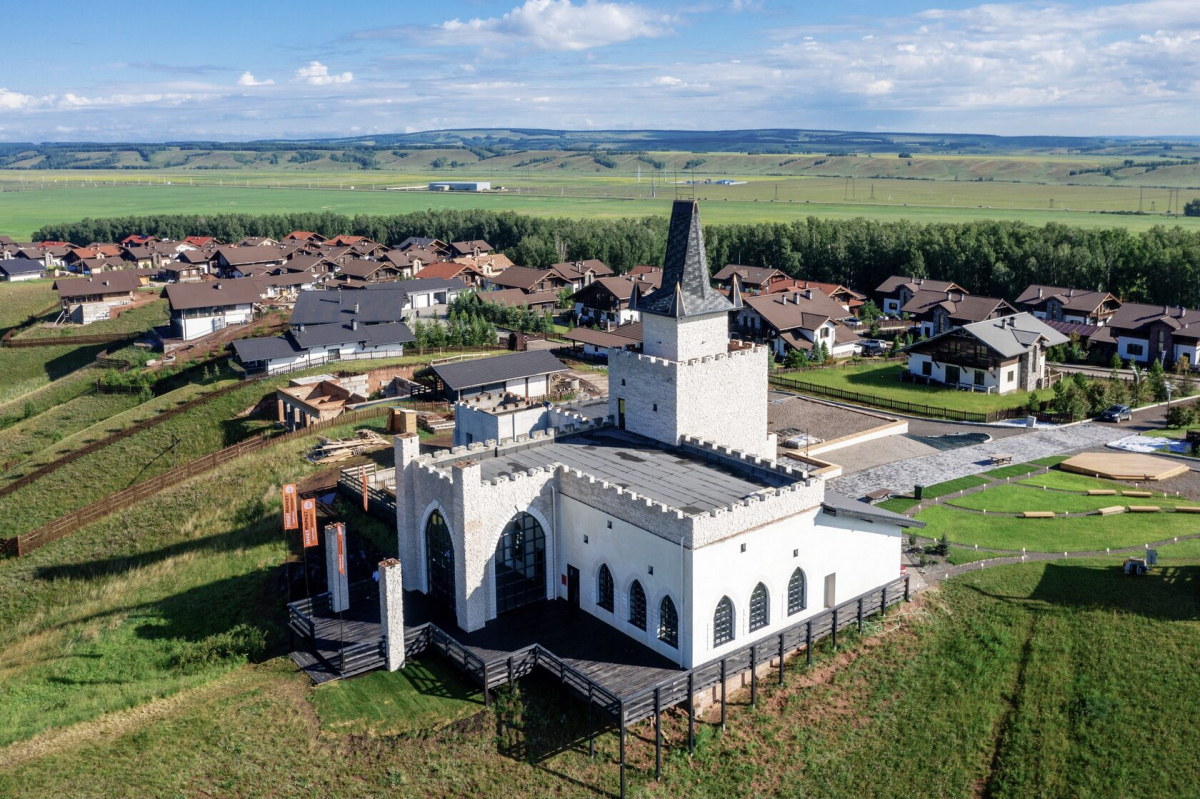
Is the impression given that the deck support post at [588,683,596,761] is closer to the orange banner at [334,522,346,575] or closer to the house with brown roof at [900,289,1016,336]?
the orange banner at [334,522,346,575]

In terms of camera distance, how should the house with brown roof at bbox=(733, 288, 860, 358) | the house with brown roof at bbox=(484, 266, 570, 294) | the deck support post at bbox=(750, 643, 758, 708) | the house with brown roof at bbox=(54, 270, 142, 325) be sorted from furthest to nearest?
the house with brown roof at bbox=(484, 266, 570, 294), the house with brown roof at bbox=(54, 270, 142, 325), the house with brown roof at bbox=(733, 288, 860, 358), the deck support post at bbox=(750, 643, 758, 708)

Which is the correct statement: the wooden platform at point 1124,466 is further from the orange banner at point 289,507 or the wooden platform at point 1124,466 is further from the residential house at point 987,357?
the orange banner at point 289,507

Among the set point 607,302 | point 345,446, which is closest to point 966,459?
point 345,446

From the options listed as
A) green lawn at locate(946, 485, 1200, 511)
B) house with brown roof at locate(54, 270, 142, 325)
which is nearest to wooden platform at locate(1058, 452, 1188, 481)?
green lawn at locate(946, 485, 1200, 511)

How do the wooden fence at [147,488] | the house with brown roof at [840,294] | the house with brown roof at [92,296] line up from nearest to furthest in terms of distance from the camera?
the wooden fence at [147,488] → the house with brown roof at [840,294] → the house with brown roof at [92,296]

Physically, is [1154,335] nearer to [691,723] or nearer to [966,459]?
[966,459]

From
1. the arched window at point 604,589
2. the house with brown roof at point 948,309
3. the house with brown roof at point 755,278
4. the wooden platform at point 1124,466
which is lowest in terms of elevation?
the wooden platform at point 1124,466

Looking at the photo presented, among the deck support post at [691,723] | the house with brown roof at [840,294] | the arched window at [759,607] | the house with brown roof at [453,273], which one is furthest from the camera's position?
the house with brown roof at [453,273]

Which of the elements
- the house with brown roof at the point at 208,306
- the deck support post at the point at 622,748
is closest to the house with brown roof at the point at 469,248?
the house with brown roof at the point at 208,306
